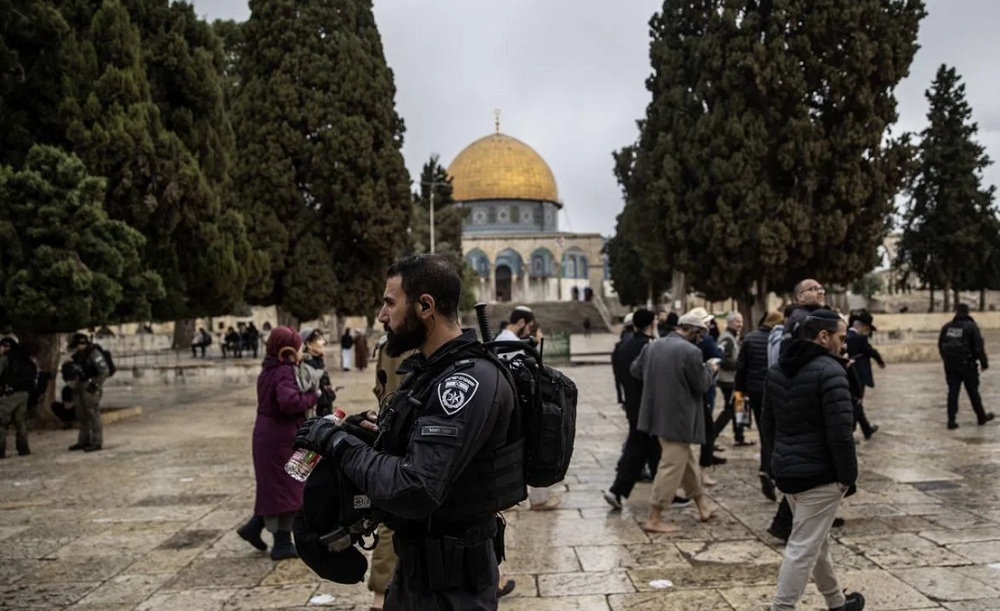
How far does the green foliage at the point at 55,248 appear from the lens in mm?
11273

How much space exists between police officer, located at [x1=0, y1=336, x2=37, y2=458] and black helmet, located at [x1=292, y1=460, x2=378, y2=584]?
29.6 feet

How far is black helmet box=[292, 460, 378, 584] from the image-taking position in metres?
2.41

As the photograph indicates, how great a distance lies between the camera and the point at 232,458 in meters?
9.76

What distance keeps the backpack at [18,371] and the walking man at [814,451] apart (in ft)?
29.4

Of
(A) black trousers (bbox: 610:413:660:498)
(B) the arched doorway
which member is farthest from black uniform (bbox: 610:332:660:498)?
(B) the arched doorway

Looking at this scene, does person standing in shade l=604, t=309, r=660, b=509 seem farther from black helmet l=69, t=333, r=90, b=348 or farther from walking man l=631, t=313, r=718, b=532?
black helmet l=69, t=333, r=90, b=348

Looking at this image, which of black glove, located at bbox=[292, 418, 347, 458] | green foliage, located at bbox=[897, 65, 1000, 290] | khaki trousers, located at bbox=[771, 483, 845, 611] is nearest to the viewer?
black glove, located at bbox=[292, 418, 347, 458]

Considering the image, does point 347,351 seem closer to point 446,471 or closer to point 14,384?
point 14,384

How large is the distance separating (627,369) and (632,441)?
105cm

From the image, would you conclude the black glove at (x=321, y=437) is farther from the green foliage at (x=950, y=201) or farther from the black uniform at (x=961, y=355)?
the green foliage at (x=950, y=201)

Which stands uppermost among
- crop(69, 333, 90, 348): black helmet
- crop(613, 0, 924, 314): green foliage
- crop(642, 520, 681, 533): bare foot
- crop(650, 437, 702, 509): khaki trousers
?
crop(613, 0, 924, 314): green foliage

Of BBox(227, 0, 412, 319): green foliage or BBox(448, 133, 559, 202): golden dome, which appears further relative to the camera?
BBox(448, 133, 559, 202): golden dome

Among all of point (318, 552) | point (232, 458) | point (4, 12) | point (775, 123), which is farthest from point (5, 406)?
point (775, 123)

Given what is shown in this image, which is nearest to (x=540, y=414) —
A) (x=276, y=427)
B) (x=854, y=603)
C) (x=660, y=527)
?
(x=854, y=603)
